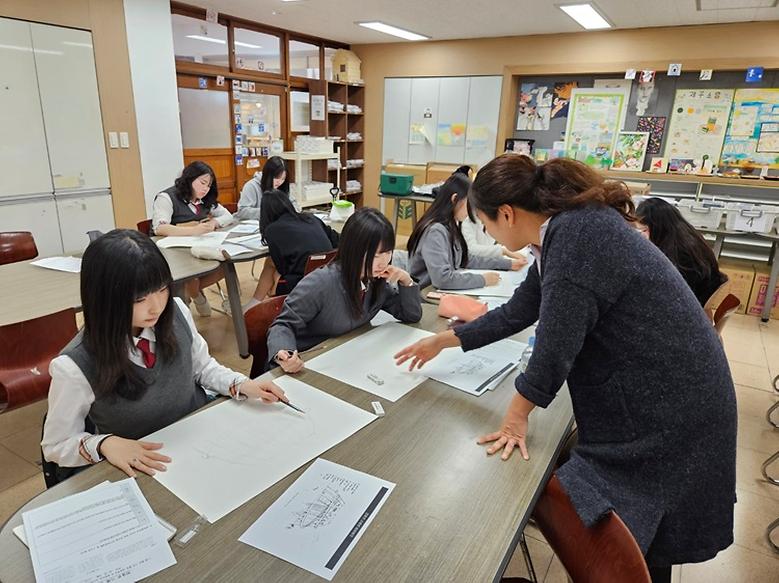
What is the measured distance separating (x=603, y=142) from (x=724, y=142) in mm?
1240

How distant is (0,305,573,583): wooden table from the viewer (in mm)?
838

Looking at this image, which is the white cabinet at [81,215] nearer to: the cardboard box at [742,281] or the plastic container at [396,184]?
the plastic container at [396,184]

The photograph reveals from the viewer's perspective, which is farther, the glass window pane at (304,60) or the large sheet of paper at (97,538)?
the glass window pane at (304,60)

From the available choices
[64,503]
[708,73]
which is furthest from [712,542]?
[708,73]

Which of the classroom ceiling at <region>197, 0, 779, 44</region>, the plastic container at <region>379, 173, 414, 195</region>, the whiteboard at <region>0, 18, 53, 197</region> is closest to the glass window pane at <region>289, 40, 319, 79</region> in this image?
the classroom ceiling at <region>197, 0, 779, 44</region>

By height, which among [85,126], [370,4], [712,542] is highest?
[370,4]

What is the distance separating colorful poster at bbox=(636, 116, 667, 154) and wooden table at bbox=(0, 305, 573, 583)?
5.62 meters

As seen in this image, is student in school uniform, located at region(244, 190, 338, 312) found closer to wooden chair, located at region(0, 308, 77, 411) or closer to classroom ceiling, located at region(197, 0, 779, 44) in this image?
wooden chair, located at region(0, 308, 77, 411)

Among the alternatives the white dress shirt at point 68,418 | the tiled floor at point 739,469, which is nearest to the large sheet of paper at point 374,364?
the white dress shirt at point 68,418

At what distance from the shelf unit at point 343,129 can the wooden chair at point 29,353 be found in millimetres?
5394

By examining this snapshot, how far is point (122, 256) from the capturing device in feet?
3.81

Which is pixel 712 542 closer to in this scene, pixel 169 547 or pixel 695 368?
pixel 695 368

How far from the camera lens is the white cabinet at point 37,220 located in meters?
4.00

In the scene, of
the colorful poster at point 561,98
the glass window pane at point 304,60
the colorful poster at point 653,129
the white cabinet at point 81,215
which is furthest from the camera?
the glass window pane at point 304,60
